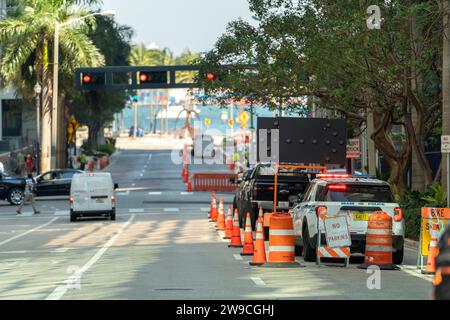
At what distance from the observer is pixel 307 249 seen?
75.7 ft

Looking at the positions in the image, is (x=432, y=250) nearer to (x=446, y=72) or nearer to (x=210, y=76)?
(x=446, y=72)

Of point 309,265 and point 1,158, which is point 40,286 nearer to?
point 309,265

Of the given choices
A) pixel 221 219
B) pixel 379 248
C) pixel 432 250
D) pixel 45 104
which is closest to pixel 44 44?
pixel 45 104

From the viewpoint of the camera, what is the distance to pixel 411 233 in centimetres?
2994

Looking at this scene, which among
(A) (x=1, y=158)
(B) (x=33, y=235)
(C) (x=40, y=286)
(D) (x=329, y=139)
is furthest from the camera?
(A) (x=1, y=158)

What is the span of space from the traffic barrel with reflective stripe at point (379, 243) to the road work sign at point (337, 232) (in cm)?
40

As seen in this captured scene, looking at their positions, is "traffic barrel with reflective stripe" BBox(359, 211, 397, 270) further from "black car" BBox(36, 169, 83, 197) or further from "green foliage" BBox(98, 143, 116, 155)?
"green foliage" BBox(98, 143, 116, 155)

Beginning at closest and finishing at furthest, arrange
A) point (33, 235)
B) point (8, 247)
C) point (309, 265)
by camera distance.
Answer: point (309, 265)
point (8, 247)
point (33, 235)

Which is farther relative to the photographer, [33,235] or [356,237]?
[33,235]

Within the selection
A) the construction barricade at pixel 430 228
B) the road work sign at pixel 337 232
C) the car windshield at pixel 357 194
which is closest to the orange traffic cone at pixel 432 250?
the construction barricade at pixel 430 228

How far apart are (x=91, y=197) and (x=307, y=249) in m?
19.5

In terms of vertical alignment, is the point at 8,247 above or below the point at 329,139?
below
